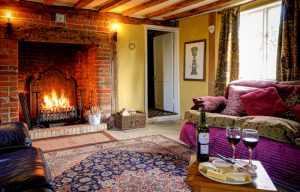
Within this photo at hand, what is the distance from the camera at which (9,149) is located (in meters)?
2.10

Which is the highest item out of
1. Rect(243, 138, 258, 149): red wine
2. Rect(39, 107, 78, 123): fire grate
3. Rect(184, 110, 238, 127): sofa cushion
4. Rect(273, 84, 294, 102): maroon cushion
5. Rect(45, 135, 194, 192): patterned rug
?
Rect(273, 84, 294, 102): maroon cushion

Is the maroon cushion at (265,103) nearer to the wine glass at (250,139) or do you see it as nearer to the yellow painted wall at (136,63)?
the wine glass at (250,139)

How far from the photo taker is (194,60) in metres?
5.34

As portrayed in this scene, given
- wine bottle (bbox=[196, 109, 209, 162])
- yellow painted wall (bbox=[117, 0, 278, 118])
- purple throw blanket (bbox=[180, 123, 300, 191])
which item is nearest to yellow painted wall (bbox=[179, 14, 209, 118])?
yellow painted wall (bbox=[117, 0, 278, 118])

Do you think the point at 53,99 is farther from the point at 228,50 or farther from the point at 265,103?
the point at 265,103

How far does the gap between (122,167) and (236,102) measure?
1.74m

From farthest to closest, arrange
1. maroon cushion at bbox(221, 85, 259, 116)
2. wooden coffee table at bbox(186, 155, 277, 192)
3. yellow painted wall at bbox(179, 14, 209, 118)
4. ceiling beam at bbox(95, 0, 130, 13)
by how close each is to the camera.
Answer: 1. yellow painted wall at bbox(179, 14, 209, 118)
2. ceiling beam at bbox(95, 0, 130, 13)
3. maroon cushion at bbox(221, 85, 259, 116)
4. wooden coffee table at bbox(186, 155, 277, 192)

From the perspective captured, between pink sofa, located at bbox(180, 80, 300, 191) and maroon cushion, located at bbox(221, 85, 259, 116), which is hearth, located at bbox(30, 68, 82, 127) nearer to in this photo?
pink sofa, located at bbox(180, 80, 300, 191)

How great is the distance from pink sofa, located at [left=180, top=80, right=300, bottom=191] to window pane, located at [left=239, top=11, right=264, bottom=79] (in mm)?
644

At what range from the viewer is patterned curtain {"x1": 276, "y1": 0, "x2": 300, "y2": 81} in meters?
3.49

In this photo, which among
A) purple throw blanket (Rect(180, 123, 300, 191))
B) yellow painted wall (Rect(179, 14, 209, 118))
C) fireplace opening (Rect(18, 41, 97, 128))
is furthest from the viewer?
yellow painted wall (Rect(179, 14, 209, 118))

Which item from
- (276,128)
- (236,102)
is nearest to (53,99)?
(236,102)

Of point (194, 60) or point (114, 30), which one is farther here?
point (194, 60)

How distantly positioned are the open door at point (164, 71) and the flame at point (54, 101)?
2340mm
